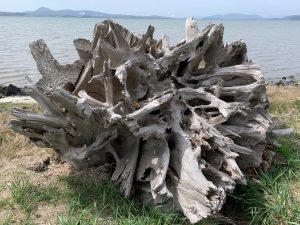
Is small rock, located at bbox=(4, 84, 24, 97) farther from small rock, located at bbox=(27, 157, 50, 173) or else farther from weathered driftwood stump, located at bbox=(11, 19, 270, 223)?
weathered driftwood stump, located at bbox=(11, 19, 270, 223)

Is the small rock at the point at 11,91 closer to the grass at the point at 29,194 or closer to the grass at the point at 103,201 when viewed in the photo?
the grass at the point at 103,201

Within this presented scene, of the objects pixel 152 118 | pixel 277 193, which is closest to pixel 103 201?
pixel 152 118

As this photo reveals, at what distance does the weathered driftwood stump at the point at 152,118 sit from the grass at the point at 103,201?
198mm

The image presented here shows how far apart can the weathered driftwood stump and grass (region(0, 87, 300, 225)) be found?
198 mm

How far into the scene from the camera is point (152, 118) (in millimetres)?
4875

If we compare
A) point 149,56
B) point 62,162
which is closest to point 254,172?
point 149,56

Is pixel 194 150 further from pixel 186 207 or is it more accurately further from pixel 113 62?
pixel 113 62

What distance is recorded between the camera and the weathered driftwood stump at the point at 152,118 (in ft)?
14.7

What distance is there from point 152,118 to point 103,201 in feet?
3.48

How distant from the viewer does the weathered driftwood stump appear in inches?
176

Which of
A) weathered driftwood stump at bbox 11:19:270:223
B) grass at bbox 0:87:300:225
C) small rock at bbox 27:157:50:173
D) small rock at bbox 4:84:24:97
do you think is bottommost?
small rock at bbox 4:84:24:97

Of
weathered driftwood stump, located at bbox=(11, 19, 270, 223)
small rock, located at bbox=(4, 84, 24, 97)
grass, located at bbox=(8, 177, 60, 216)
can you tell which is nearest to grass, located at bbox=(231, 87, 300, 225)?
weathered driftwood stump, located at bbox=(11, 19, 270, 223)

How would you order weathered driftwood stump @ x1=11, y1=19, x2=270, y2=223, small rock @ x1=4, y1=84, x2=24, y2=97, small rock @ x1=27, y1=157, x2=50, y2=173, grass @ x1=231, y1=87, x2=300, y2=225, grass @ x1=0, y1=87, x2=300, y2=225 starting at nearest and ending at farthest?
grass @ x1=0, y1=87, x2=300, y2=225
weathered driftwood stump @ x1=11, y1=19, x2=270, y2=223
grass @ x1=231, y1=87, x2=300, y2=225
small rock @ x1=27, y1=157, x2=50, y2=173
small rock @ x1=4, y1=84, x2=24, y2=97

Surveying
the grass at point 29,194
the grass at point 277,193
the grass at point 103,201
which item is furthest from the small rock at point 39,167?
the grass at point 277,193
